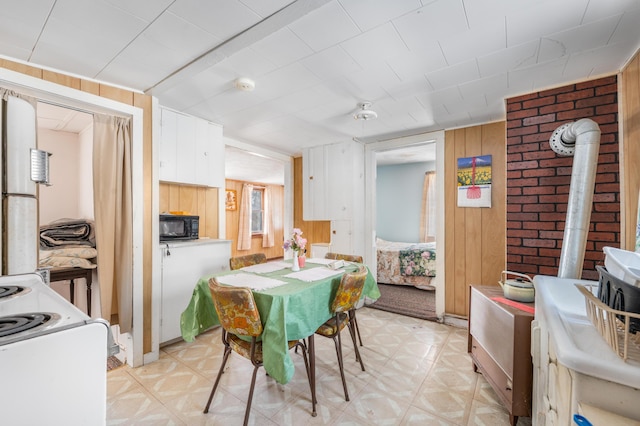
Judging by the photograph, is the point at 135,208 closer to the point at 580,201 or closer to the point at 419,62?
the point at 419,62

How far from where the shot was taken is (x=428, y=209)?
245 inches

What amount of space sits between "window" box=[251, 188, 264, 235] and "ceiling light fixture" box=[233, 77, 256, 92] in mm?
5574

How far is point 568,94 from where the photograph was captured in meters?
2.20

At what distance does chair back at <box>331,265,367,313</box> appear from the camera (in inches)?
75.5

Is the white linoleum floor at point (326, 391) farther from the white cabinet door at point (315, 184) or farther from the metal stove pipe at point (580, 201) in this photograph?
the white cabinet door at point (315, 184)

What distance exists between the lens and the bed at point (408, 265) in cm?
455

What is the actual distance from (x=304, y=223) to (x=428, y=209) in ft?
10.3

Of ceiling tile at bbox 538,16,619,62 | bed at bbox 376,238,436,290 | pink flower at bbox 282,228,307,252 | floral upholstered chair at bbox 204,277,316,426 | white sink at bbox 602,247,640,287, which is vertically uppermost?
ceiling tile at bbox 538,16,619,62

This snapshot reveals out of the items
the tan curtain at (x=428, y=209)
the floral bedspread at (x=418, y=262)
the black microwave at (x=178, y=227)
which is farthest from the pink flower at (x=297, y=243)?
the tan curtain at (x=428, y=209)

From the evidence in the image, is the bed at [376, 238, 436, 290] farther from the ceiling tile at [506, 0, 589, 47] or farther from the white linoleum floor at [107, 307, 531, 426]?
the ceiling tile at [506, 0, 589, 47]

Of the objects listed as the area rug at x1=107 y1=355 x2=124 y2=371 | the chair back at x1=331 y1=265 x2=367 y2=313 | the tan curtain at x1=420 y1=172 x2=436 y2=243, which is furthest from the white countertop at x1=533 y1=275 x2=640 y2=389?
the tan curtain at x1=420 y1=172 x2=436 y2=243

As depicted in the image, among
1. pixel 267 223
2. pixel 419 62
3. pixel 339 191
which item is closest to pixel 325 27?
pixel 419 62

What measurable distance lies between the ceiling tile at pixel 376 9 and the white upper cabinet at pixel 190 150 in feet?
6.96

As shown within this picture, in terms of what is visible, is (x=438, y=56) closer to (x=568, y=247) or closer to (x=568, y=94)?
(x=568, y=94)
